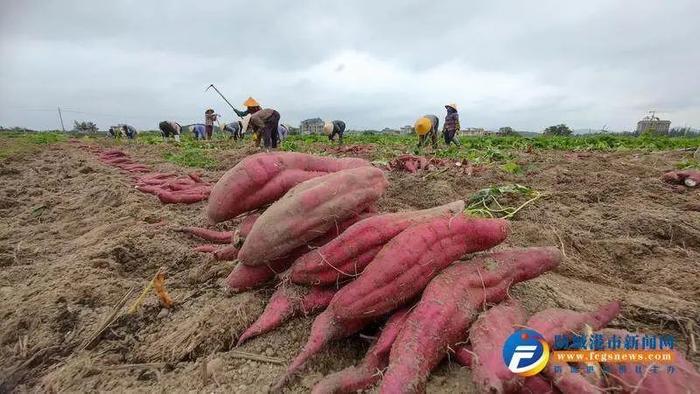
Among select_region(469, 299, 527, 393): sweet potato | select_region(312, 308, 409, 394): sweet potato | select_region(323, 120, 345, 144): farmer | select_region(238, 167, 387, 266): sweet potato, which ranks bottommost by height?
select_region(312, 308, 409, 394): sweet potato

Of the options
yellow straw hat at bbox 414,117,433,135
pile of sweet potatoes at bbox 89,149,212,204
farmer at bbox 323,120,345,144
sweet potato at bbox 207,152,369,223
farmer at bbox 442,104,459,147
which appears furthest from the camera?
farmer at bbox 323,120,345,144

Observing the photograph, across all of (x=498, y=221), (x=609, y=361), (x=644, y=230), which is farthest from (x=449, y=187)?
(x=609, y=361)

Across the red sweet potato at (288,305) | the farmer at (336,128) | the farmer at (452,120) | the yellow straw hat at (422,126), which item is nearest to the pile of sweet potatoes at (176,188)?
the red sweet potato at (288,305)

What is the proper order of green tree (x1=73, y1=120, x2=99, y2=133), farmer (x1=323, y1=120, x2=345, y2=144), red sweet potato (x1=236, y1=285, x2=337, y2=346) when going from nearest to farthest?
1. red sweet potato (x1=236, y1=285, x2=337, y2=346)
2. farmer (x1=323, y1=120, x2=345, y2=144)
3. green tree (x1=73, y1=120, x2=99, y2=133)

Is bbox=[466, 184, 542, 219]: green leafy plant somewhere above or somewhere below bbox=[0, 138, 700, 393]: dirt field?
above

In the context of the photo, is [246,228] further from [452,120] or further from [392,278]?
[452,120]

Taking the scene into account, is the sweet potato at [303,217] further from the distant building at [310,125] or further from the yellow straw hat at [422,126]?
the distant building at [310,125]

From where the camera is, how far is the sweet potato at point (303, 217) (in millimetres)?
2092

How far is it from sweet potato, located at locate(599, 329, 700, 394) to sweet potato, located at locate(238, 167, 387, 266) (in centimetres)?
143

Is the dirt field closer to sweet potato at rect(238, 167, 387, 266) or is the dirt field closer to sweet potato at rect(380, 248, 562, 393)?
sweet potato at rect(380, 248, 562, 393)

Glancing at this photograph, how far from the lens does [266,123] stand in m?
10.3

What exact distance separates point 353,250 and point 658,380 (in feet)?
4.18

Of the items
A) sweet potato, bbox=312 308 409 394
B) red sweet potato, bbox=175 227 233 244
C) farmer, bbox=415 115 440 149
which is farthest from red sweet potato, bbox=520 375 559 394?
farmer, bbox=415 115 440 149

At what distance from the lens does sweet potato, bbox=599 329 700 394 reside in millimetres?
1125
